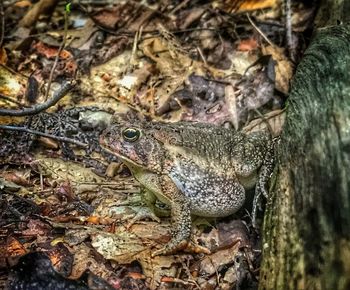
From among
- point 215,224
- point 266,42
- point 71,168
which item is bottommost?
point 71,168

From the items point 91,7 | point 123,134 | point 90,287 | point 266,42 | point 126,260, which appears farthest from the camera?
point 91,7

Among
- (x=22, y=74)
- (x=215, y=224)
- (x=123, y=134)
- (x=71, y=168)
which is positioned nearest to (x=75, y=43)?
(x=22, y=74)

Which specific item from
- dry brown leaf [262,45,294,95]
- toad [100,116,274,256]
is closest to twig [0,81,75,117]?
toad [100,116,274,256]

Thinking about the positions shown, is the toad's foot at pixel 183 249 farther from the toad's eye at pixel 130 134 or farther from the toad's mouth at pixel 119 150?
the toad's eye at pixel 130 134

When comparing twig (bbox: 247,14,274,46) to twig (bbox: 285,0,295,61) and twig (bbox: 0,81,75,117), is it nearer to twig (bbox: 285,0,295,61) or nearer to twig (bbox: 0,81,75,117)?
twig (bbox: 285,0,295,61)

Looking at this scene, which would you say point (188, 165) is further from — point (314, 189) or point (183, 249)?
point (314, 189)

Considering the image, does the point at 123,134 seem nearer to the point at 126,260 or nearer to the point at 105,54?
the point at 126,260

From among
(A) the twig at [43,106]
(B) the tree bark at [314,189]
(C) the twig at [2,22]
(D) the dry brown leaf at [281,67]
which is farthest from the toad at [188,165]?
(C) the twig at [2,22]
